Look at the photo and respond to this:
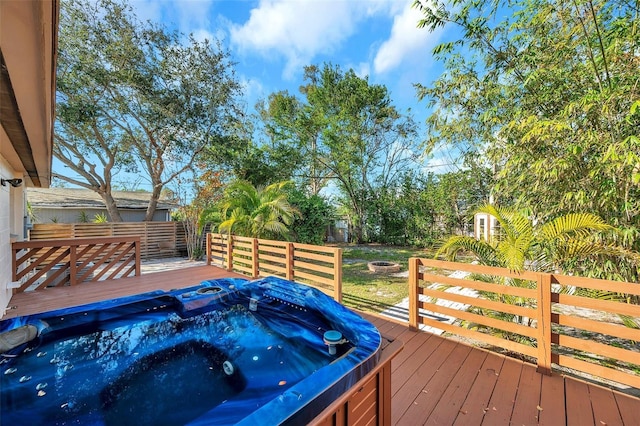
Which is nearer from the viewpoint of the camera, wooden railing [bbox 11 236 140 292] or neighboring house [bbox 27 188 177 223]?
wooden railing [bbox 11 236 140 292]

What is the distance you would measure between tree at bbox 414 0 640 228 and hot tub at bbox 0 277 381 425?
2.89 metres

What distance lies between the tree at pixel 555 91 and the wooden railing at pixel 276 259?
273 centimetres

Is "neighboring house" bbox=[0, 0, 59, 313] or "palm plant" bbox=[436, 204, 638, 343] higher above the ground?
"neighboring house" bbox=[0, 0, 59, 313]

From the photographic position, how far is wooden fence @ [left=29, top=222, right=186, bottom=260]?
375 inches

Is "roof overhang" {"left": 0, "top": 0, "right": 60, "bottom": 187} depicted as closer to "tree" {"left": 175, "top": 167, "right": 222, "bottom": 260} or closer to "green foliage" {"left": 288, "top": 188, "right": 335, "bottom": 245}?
"green foliage" {"left": 288, "top": 188, "right": 335, "bottom": 245}

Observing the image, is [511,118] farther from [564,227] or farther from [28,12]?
[28,12]

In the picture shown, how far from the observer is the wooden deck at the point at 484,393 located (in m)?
1.92

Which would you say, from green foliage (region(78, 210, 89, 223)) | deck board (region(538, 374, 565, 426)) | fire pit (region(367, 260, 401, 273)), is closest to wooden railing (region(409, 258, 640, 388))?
deck board (region(538, 374, 565, 426))

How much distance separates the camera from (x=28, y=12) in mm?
1067

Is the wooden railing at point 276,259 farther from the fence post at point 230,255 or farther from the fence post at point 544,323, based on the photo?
the fence post at point 544,323

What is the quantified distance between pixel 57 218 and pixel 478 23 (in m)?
16.9

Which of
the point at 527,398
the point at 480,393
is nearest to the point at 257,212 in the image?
the point at 480,393

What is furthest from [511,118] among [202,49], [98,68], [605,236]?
[98,68]

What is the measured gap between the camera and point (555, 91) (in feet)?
11.4
